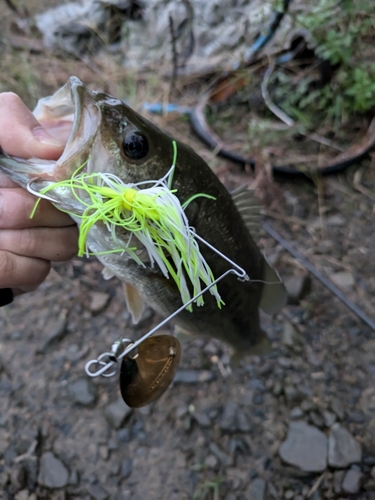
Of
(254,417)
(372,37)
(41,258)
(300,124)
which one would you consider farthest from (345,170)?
(41,258)

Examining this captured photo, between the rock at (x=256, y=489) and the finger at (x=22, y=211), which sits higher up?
the finger at (x=22, y=211)

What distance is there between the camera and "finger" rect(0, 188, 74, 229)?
4.31ft

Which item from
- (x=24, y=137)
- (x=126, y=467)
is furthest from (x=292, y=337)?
(x=24, y=137)

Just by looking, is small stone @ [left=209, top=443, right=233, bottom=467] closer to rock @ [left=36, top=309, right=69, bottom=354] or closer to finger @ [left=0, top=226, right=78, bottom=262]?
rock @ [left=36, top=309, right=69, bottom=354]

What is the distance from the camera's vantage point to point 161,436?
219 cm

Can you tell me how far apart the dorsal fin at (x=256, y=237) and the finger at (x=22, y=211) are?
0.78 m

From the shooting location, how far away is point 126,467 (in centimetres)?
209

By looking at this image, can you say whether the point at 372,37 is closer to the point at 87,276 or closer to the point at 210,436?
the point at 87,276

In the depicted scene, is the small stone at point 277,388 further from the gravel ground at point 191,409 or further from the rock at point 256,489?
the rock at point 256,489

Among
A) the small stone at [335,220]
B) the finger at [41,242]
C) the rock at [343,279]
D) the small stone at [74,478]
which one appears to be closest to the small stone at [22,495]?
the small stone at [74,478]

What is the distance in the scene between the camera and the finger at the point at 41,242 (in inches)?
55.2

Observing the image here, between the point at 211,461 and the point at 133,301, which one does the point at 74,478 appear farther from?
the point at 133,301

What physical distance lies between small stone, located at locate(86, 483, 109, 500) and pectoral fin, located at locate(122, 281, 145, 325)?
2.91 ft

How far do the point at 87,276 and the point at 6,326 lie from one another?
58cm
